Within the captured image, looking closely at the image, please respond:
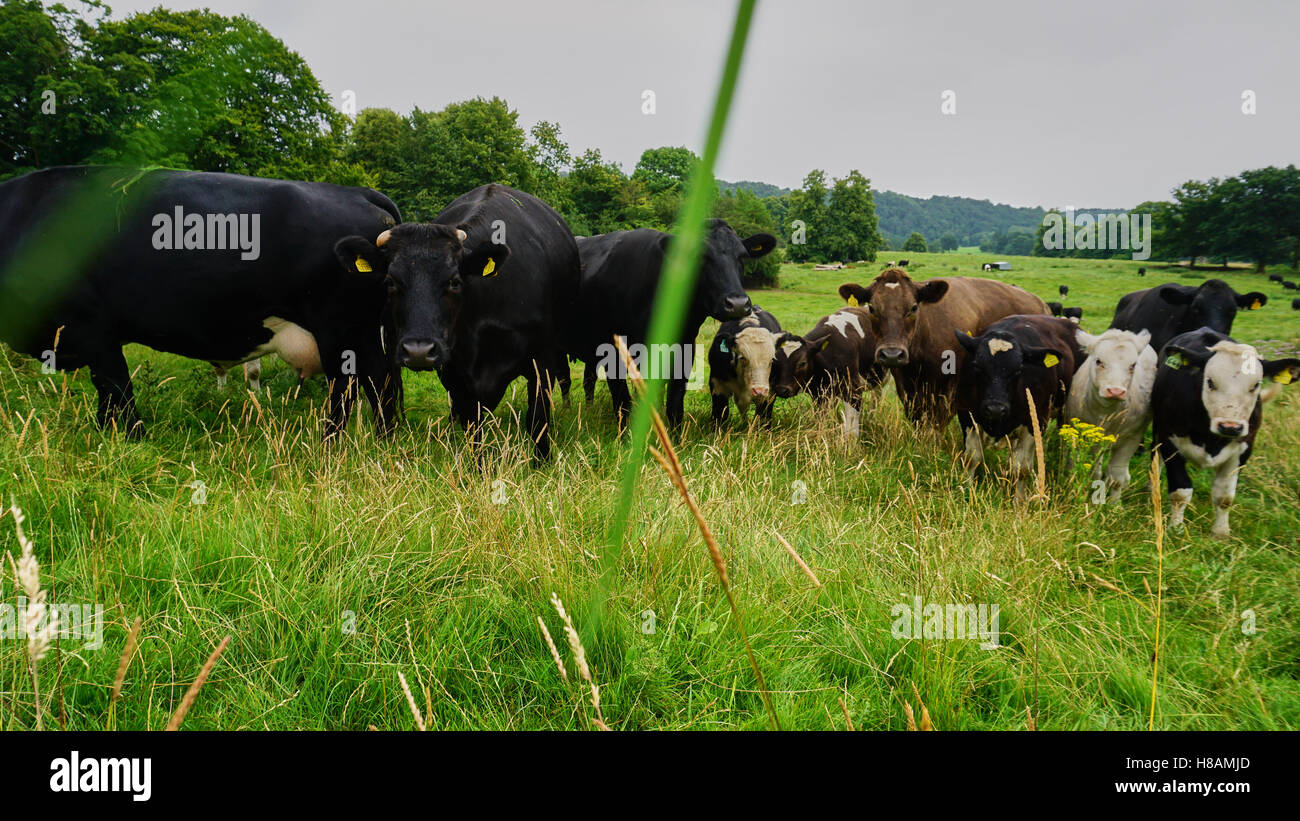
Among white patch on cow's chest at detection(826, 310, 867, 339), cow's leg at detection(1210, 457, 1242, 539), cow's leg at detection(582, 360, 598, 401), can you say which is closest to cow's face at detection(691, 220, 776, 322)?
white patch on cow's chest at detection(826, 310, 867, 339)

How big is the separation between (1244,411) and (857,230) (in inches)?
2493

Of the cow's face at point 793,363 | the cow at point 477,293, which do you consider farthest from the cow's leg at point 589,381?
the cow at point 477,293

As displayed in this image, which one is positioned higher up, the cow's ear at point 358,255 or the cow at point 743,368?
the cow's ear at point 358,255

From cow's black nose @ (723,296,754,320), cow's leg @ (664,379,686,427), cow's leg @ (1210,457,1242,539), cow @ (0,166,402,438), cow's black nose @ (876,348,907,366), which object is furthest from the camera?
cow's leg @ (664,379,686,427)

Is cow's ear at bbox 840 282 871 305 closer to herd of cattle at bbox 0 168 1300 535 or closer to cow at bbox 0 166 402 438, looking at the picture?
herd of cattle at bbox 0 168 1300 535

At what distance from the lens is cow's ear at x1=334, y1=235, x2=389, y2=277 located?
5.05m

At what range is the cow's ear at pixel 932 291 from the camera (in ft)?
23.2

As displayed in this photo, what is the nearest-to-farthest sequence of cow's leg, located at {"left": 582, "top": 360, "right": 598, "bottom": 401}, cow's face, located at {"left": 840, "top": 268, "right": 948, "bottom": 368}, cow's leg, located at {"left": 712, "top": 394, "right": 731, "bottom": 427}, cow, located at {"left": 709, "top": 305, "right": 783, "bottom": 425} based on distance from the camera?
1. cow's face, located at {"left": 840, "top": 268, "right": 948, "bottom": 368}
2. cow, located at {"left": 709, "top": 305, "right": 783, "bottom": 425}
3. cow's leg, located at {"left": 712, "top": 394, "right": 731, "bottom": 427}
4. cow's leg, located at {"left": 582, "top": 360, "right": 598, "bottom": 401}

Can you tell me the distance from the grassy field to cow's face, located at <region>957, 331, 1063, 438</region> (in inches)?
43.7

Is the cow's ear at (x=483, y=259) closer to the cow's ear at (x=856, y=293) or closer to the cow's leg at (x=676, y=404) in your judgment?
the cow's leg at (x=676, y=404)

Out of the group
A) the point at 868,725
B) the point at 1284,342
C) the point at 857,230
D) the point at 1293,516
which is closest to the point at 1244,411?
the point at 1293,516

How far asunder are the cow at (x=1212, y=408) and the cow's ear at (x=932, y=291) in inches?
86.3

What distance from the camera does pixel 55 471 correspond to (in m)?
3.64
